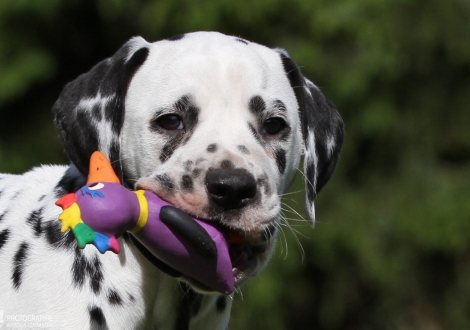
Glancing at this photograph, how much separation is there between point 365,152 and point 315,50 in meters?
1.47

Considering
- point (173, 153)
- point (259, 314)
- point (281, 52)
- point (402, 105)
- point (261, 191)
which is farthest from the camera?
point (402, 105)

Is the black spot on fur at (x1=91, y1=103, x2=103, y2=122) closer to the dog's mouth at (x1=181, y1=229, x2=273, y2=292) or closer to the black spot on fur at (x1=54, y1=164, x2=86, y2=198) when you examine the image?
the black spot on fur at (x1=54, y1=164, x2=86, y2=198)

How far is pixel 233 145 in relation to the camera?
3975 millimetres

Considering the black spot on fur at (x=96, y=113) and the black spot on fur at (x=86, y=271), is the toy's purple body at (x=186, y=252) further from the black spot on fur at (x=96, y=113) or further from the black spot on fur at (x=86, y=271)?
the black spot on fur at (x=96, y=113)

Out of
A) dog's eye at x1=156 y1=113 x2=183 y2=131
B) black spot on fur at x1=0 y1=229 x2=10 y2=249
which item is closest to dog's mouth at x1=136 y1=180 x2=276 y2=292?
dog's eye at x1=156 y1=113 x2=183 y2=131

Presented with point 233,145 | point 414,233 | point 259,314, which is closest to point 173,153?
point 233,145

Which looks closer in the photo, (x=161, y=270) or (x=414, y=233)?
(x=161, y=270)

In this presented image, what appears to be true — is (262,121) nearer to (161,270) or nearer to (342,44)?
(161,270)

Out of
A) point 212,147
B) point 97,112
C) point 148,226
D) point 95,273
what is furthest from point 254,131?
point 95,273

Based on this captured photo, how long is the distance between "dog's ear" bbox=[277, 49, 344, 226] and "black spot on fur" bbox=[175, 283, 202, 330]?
2.68 ft

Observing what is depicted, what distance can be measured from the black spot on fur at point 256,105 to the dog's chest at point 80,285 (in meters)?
0.90

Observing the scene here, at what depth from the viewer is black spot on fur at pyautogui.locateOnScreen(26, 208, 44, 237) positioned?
419 cm

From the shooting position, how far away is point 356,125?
388 inches

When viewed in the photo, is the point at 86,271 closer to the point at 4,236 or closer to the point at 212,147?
the point at 4,236
